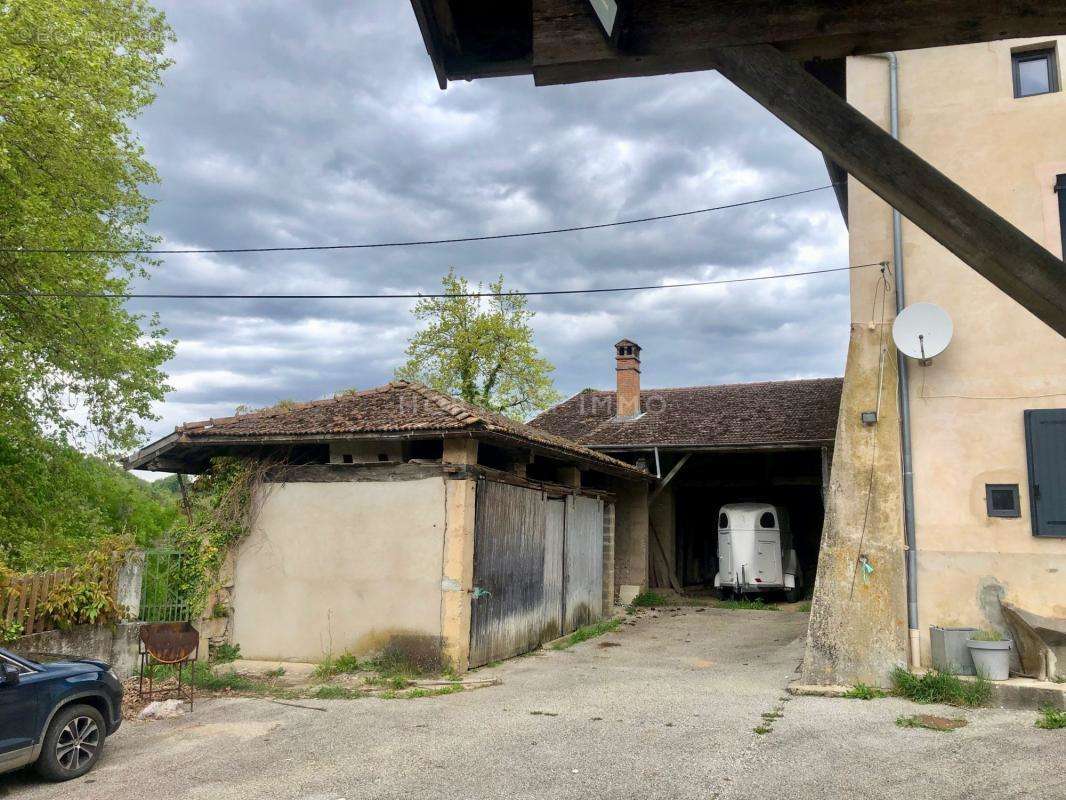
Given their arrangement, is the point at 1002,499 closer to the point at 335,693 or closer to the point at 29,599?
the point at 335,693

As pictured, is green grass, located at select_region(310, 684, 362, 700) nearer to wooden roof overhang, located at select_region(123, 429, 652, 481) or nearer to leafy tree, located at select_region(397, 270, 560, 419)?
wooden roof overhang, located at select_region(123, 429, 652, 481)

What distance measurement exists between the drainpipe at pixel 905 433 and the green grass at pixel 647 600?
28.0 feet

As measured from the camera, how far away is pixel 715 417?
60.3 ft

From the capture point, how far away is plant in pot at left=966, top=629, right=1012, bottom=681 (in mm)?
8062

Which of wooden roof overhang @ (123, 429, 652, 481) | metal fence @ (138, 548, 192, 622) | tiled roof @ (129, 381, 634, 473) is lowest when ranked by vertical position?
metal fence @ (138, 548, 192, 622)

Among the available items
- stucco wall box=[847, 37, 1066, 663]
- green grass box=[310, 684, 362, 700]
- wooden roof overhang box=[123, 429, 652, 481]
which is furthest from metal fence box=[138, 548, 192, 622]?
stucco wall box=[847, 37, 1066, 663]

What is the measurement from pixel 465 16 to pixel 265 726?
265 inches

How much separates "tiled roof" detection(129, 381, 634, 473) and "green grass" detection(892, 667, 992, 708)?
5.20 meters

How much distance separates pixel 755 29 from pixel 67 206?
16.2m

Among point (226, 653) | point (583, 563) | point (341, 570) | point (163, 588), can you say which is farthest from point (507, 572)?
point (163, 588)

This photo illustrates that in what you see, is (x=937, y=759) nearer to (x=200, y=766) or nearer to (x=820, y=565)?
(x=820, y=565)

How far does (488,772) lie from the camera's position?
584 centimetres

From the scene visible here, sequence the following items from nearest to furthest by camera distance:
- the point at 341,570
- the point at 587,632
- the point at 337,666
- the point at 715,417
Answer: the point at 337,666
the point at 341,570
the point at 587,632
the point at 715,417

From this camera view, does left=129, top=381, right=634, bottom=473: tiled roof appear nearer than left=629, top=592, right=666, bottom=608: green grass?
Yes
